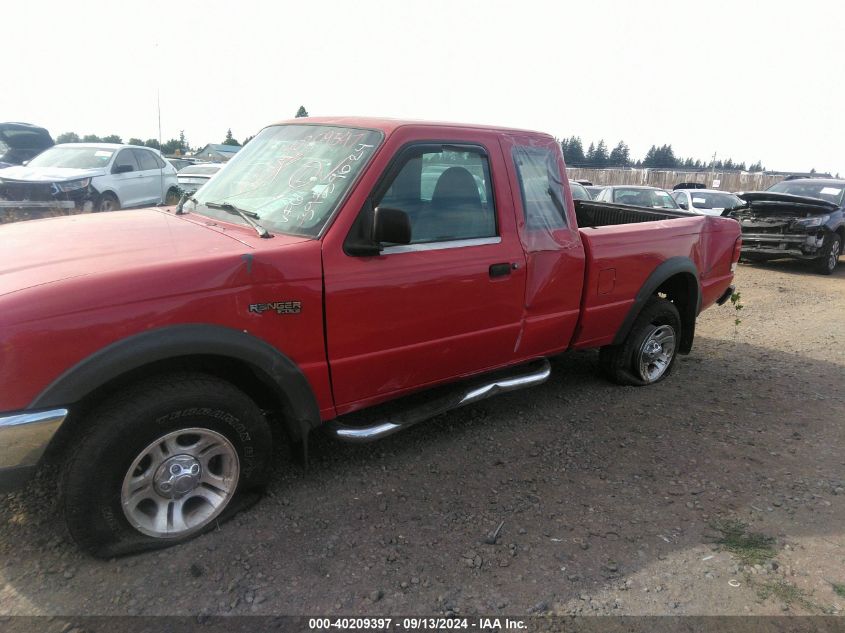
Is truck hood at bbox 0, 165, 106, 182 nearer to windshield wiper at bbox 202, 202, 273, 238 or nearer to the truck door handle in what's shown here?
→ windshield wiper at bbox 202, 202, 273, 238

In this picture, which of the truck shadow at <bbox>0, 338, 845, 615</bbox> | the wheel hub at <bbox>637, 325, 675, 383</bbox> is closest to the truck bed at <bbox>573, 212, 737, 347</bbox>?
the wheel hub at <bbox>637, 325, 675, 383</bbox>

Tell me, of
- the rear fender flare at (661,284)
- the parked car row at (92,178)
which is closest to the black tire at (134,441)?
the rear fender flare at (661,284)

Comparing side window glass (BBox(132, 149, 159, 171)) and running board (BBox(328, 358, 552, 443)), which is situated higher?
side window glass (BBox(132, 149, 159, 171))

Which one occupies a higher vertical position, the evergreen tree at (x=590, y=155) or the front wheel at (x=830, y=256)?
the evergreen tree at (x=590, y=155)

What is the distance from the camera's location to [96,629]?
2.22 meters

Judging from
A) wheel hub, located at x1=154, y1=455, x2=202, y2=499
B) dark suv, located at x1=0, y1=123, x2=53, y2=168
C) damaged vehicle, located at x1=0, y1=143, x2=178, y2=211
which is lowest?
wheel hub, located at x1=154, y1=455, x2=202, y2=499

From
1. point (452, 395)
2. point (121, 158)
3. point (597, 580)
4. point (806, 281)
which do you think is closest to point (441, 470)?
point (452, 395)

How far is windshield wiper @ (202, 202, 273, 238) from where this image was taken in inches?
114

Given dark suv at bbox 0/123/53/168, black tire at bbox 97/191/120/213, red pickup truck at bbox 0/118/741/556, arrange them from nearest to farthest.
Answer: red pickup truck at bbox 0/118/741/556 < black tire at bbox 97/191/120/213 < dark suv at bbox 0/123/53/168

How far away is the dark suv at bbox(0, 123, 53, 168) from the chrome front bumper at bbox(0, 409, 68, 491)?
16197mm

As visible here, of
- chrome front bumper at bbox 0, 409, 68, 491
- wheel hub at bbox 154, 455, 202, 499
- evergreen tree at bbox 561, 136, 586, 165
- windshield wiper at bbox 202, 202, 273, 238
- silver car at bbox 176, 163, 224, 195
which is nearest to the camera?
chrome front bumper at bbox 0, 409, 68, 491

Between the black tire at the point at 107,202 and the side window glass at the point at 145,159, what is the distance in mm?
1174

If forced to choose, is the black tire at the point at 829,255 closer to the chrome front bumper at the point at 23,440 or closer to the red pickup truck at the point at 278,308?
the red pickup truck at the point at 278,308

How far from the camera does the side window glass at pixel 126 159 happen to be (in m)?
11.4
